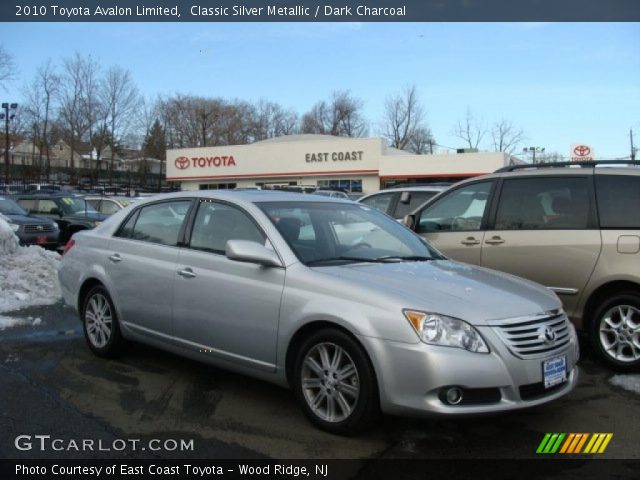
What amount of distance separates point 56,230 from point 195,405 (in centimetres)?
1157

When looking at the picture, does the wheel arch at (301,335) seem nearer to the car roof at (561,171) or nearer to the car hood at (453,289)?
the car hood at (453,289)

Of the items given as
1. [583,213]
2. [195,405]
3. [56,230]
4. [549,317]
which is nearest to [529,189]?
[583,213]

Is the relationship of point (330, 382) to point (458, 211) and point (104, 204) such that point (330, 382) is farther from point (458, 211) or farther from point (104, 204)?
point (104, 204)

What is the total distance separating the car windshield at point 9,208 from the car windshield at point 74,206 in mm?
1399

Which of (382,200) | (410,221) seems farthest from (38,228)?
(410,221)

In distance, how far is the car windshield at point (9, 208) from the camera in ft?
49.7

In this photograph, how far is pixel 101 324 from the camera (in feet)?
18.8

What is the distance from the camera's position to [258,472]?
11.4 ft

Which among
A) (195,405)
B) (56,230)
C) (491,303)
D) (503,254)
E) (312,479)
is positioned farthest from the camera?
(56,230)

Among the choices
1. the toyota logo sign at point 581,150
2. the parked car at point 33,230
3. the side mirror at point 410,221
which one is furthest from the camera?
the toyota logo sign at point 581,150

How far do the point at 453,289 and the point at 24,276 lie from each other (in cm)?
727

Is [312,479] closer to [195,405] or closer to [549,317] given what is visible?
[195,405]

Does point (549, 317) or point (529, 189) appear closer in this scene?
point (549, 317)

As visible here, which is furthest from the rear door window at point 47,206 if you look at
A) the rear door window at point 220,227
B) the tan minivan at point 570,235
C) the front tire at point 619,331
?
the front tire at point 619,331
